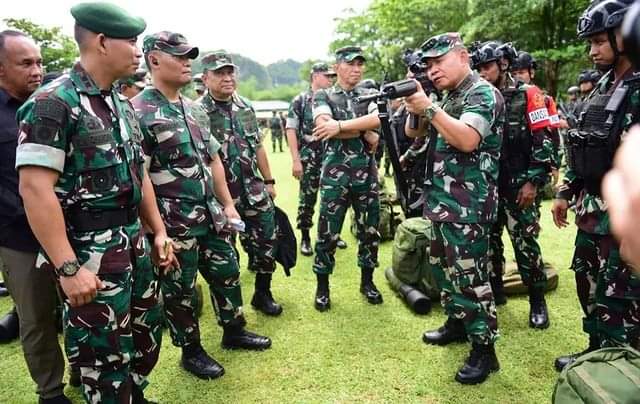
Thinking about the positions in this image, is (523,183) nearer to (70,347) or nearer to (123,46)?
(123,46)

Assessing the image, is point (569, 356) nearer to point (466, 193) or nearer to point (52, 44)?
point (466, 193)

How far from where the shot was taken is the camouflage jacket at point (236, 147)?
3578mm

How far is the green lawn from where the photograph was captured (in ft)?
8.64

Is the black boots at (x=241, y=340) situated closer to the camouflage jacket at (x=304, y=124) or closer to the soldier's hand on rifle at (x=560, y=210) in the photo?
→ the soldier's hand on rifle at (x=560, y=210)

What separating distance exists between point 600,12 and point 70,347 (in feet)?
9.74

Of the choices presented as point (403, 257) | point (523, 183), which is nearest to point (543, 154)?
point (523, 183)

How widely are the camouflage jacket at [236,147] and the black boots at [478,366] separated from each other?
1.98 m

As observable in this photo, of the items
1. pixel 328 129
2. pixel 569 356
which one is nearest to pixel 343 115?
pixel 328 129

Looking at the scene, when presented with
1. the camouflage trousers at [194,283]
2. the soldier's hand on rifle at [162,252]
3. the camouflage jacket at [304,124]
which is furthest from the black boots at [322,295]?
the camouflage jacket at [304,124]

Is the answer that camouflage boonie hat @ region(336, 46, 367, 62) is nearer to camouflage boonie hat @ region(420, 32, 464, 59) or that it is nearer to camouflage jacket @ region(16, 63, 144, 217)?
camouflage boonie hat @ region(420, 32, 464, 59)

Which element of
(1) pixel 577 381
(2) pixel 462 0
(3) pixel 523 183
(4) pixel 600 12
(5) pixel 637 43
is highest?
(2) pixel 462 0

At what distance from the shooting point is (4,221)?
2520mm

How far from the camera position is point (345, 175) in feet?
12.2

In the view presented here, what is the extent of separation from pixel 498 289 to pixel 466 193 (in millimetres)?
1538
